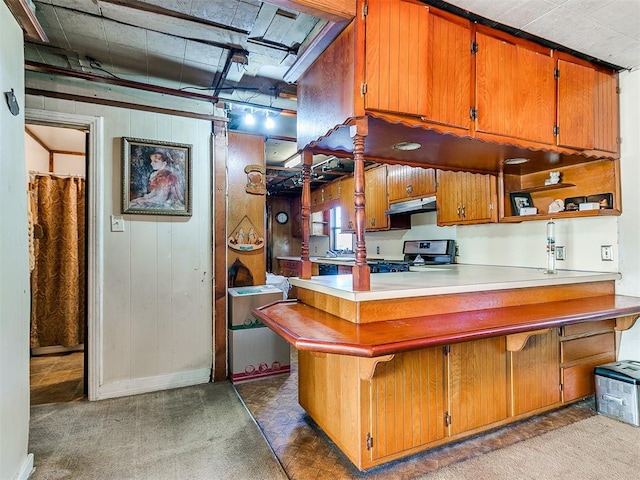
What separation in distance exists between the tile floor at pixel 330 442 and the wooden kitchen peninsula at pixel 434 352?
2.4 inches

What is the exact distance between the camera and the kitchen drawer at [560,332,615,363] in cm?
246

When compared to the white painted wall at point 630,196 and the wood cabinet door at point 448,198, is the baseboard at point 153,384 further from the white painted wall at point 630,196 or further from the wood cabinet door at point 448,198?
the white painted wall at point 630,196

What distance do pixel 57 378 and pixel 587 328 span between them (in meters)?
4.45

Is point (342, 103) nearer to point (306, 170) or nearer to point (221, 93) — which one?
point (306, 170)

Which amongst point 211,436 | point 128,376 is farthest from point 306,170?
point 128,376

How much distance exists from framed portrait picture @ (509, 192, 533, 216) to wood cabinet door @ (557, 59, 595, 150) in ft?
2.45

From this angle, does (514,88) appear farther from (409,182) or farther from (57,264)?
(57,264)

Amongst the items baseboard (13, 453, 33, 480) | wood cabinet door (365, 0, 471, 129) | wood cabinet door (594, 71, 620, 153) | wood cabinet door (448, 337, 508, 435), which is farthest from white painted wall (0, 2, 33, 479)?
wood cabinet door (594, 71, 620, 153)

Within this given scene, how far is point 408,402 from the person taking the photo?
75.0 inches

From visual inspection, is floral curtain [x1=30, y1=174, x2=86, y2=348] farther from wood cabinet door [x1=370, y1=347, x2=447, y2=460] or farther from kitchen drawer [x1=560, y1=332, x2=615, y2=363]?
kitchen drawer [x1=560, y1=332, x2=615, y2=363]

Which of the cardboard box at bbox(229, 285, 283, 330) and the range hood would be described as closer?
the cardboard box at bbox(229, 285, 283, 330)

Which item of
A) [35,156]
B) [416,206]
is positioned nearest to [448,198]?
[416,206]

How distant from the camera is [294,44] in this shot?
8.09ft

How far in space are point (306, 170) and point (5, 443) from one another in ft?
6.95
